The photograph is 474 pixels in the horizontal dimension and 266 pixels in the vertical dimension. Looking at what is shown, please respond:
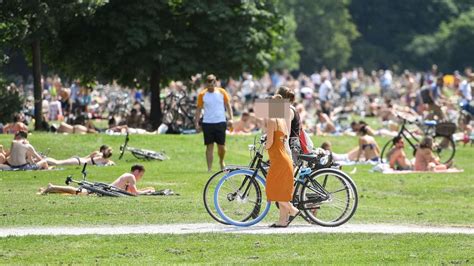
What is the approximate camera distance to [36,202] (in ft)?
68.0

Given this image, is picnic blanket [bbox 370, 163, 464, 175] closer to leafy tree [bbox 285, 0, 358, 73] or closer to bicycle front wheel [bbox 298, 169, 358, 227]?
bicycle front wheel [bbox 298, 169, 358, 227]

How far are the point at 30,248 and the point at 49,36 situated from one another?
2112 cm

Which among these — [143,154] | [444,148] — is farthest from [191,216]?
[444,148]

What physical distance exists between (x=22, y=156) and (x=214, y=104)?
384 centimetres

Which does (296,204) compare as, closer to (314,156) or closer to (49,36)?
(314,156)

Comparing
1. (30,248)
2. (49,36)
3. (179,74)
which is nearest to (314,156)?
(30,248)

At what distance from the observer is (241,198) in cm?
1767

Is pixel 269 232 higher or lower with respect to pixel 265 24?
lower

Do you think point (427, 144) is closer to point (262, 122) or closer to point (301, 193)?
point (262, 122)

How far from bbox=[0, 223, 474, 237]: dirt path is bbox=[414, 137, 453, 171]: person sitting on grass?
11971 millimetres

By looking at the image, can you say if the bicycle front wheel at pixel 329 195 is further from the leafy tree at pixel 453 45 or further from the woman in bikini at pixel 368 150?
the leafy tree at pixel 453 45

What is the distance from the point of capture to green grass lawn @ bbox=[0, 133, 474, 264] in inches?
596

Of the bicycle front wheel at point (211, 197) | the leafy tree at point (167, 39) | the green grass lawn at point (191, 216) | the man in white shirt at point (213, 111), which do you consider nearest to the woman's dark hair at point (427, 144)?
the green grass lawn at point (191, 216)

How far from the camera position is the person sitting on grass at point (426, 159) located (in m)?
30.1
